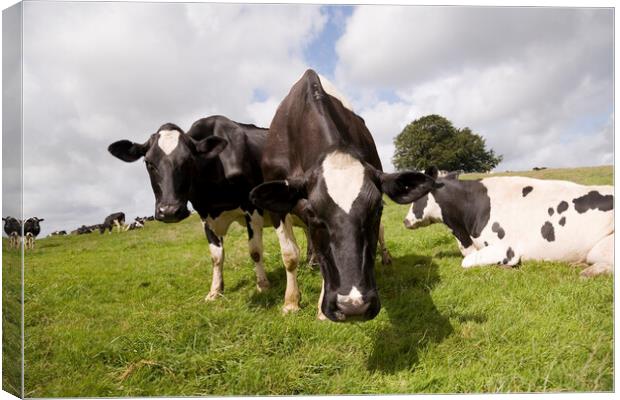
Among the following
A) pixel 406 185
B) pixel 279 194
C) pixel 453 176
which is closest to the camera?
pixel 406 185

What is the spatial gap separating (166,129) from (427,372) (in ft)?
12.6

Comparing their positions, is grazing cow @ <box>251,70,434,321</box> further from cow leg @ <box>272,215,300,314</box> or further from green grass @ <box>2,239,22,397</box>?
green grass @ <box>2,239,22,397</box>

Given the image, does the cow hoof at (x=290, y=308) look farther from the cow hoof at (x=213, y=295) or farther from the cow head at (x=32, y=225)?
the cow head at (x=32, y=225)

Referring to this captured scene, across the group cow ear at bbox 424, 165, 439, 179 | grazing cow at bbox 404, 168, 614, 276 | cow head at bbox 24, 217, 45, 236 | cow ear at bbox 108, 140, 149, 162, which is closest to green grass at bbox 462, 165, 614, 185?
grazing cow at bbox 404, 168, 614, 276

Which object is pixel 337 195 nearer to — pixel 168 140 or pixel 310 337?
pixel 310 337

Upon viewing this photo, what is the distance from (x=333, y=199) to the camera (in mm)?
3227

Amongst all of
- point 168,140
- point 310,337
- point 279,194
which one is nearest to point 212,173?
point 168,140

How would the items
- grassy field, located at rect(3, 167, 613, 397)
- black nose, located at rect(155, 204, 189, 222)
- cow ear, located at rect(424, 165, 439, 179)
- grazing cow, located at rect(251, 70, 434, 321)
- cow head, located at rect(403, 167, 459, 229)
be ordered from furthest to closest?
cow head, located at rect(403, 167, 459, 229) → cow ear, located at rect(424, 165, 439, 179) → black nose, located at rect(155, 204, 189, 222) → grassy field, located at rect(3, 167, 613, 397) → grazing cow, located at rect(251, 70, 434, 321)

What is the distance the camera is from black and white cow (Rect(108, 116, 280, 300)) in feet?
16.6

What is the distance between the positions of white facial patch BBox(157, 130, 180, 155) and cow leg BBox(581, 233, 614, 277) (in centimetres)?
494

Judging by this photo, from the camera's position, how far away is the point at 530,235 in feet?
21.0

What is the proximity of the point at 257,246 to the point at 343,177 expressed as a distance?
2993 millimetres

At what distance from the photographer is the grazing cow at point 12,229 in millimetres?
3488

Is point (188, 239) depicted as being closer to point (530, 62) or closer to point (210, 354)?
point (210, 354)
